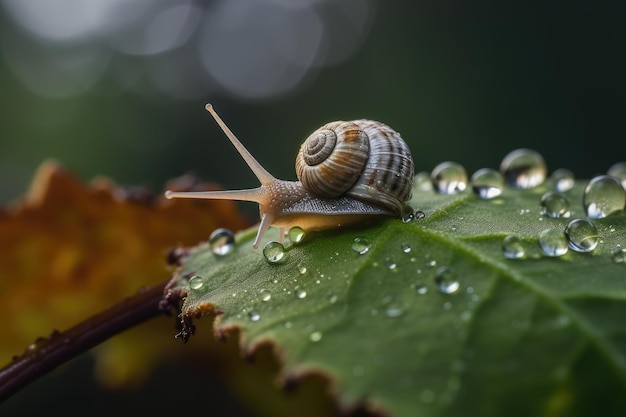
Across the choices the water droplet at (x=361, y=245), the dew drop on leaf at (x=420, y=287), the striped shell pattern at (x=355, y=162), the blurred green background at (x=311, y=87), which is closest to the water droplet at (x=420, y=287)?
the dew drop on leaf at (x=420, y=287)

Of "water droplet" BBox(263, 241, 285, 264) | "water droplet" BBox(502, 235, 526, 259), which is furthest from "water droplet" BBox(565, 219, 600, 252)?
"water droplet" BBox(263, 241, 285, 264)

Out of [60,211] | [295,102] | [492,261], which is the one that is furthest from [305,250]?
[295,102]

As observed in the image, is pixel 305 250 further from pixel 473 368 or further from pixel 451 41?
pixel 451 41

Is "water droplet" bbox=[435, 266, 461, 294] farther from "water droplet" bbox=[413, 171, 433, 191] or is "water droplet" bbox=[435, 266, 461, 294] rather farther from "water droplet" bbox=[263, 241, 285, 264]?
"water droplet" bbox=[413, 171, 433, 191]

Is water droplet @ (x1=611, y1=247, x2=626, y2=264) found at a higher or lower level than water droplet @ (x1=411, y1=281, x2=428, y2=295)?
lower

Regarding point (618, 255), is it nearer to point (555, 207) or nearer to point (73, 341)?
point (555, 207)

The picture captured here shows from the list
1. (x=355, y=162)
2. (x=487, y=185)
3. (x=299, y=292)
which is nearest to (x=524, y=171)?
(x=487, y=185)
